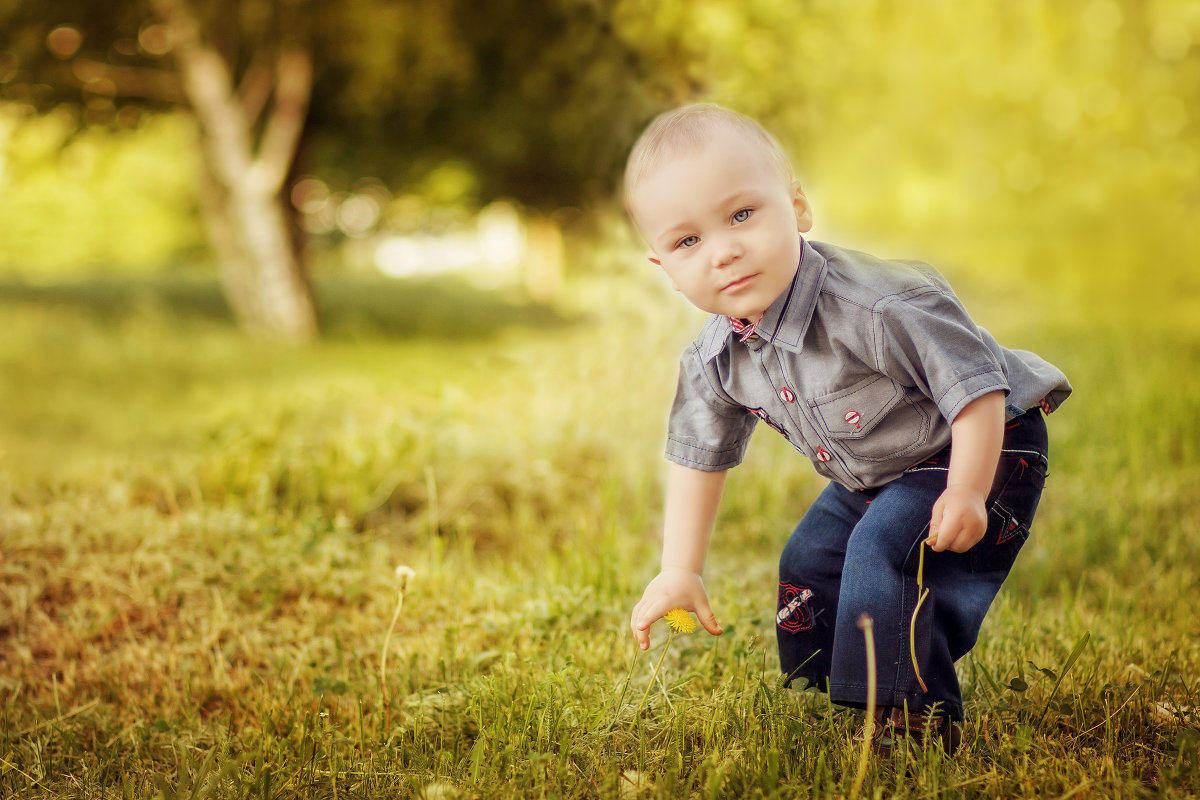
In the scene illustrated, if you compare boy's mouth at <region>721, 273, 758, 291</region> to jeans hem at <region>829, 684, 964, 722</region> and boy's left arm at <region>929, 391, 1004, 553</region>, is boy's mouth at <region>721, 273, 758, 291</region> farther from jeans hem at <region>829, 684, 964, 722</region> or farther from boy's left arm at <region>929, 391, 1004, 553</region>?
jeans hem at <region>829, 684, 964, 722</region>

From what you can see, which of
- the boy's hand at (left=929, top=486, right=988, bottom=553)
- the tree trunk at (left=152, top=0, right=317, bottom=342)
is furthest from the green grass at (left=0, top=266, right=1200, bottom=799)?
the tree trunk at (left=152, top=0, right=317, bottom=342)

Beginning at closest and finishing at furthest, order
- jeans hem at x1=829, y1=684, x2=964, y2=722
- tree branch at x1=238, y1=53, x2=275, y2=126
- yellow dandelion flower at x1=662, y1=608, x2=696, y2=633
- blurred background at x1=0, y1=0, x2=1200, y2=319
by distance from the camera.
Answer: jeans hem at x1=829, y1=684, x2=964, y2=722 → yellow dandelion flower at x1=662, y1=608, x2=696, y2=633 → blurred background at x1=0, y1=0, x2=1200, y2=319 → tree branch at x1=238, y1=53, x2=275, y2=126

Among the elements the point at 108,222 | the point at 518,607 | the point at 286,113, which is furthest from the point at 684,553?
the point at 108,222

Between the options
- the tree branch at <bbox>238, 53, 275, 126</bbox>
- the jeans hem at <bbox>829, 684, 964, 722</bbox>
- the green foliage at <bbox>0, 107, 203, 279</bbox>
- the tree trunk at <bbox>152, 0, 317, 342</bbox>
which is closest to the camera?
the jeans hem at <bbox>829, 684, 964, 722</bbox>

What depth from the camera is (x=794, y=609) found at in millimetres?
2080

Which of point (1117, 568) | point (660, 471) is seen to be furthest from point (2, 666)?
point (1117, 568)

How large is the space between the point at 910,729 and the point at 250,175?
9324mm

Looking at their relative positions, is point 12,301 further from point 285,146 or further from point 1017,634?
point 1017,634

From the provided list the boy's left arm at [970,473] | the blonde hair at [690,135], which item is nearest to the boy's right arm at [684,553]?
the boy's left arm at [970,473]

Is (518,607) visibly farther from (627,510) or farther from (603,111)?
(603,111)

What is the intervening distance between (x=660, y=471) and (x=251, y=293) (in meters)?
7.61

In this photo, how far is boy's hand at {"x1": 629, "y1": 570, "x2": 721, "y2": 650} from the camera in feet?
6.25

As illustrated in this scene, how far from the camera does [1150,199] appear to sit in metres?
→ 4.92

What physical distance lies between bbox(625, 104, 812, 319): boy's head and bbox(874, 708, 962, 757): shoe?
0.81m
